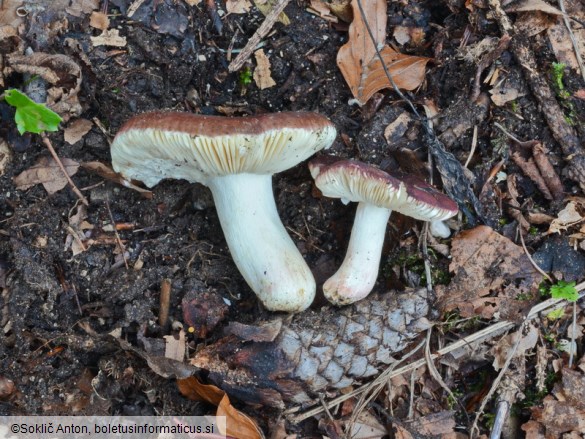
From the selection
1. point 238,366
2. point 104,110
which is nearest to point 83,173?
point 104,110

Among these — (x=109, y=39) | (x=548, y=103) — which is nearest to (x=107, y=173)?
(x=109, y=39)

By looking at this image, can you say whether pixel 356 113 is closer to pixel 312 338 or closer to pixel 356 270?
pixel 356 270

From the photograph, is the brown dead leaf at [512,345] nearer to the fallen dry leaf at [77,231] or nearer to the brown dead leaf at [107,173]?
the brown dead leaf at [107,173]

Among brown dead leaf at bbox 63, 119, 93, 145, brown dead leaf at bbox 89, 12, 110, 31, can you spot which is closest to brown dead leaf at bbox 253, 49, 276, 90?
brown dead leaf at bbox 89, 12, 110, 31

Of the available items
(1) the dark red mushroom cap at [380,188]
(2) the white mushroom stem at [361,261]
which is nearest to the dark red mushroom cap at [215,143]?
(1) the dark red mushroom cap at [380,188]

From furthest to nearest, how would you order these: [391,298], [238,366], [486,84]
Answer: [486,84], [391,298], [238,366]

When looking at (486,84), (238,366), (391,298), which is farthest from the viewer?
(486,84)

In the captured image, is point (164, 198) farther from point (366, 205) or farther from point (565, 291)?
point (565, 291)
